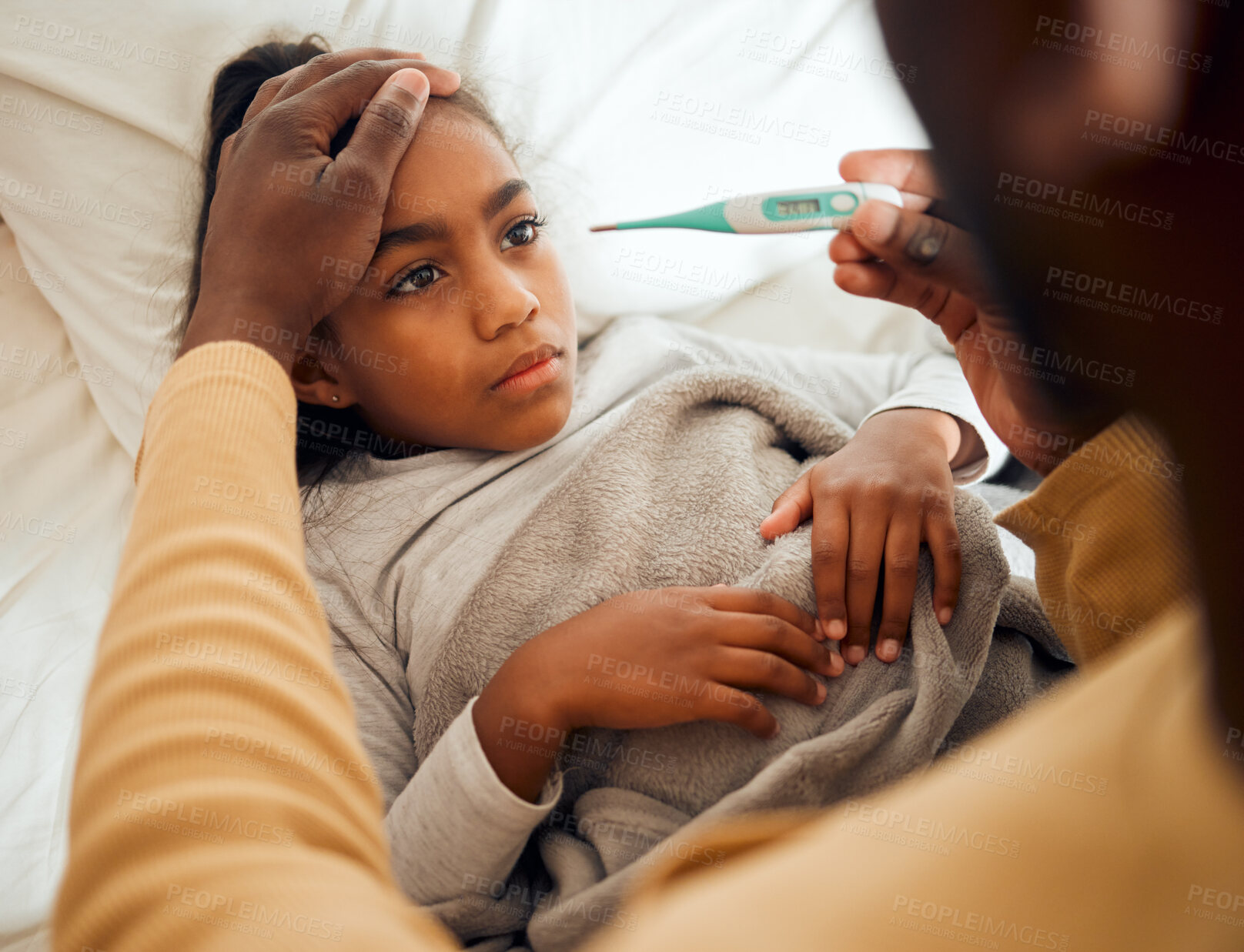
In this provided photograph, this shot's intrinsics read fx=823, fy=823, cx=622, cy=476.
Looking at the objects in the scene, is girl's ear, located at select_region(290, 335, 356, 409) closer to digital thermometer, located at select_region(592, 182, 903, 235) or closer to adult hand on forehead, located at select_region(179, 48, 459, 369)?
adult hand on forehead, located at select_region(179, 48, 459, 369)

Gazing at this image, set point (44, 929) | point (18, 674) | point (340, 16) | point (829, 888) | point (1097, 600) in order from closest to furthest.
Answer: point (829, 888) < point (1097, 600) < point (44, 929) < point (18, 674) < point (340, 16)

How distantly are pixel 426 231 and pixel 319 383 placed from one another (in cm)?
20

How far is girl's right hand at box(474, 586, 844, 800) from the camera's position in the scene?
1.89 ft

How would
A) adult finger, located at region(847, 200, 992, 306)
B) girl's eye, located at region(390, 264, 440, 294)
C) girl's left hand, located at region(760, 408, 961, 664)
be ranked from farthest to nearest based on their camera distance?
girl's eye, located at region(390, 264, 440, 294) < girl's left hand, located at region(760, 408, 961, 664) < adult finger, located at region(847, 200, 992, 306)

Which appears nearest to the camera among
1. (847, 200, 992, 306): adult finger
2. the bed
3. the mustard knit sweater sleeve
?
the mustard knit sweater sleeve

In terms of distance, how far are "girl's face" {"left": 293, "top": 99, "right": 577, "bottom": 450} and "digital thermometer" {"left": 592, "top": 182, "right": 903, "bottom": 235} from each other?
21 cm

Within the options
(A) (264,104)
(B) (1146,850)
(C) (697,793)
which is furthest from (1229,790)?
(A) (264,104)

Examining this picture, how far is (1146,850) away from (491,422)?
0.59 meters

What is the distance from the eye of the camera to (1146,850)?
0.99 ft

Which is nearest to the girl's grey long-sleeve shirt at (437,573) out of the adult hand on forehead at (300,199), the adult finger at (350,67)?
the adult hand on forehead at (300,199)

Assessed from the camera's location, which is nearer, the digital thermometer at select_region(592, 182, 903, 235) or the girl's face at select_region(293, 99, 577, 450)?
the digital thermometer at select_region(592, 182, 903, 235)

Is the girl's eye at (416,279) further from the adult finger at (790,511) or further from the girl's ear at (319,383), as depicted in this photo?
the adult finger at (790,511)

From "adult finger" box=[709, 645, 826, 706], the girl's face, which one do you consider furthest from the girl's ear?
"adult finger" box=[709, 645, 826, 706]

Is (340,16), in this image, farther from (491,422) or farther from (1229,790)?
(1229,790)
